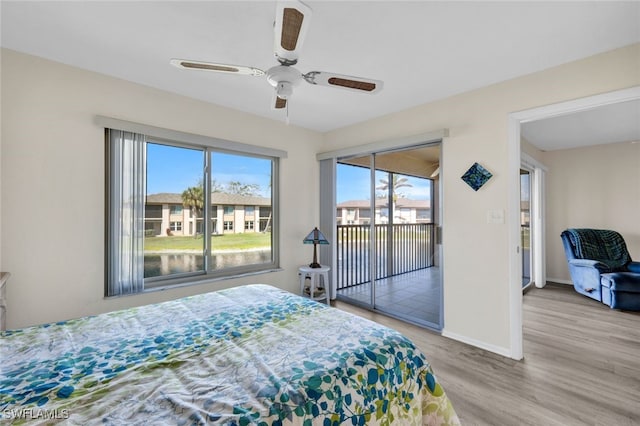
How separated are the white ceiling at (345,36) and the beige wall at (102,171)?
182 millimetres

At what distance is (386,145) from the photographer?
10.9 feet

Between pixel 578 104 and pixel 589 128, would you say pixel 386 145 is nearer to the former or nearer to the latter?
pixel 578 104

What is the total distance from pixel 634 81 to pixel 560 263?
4128mm

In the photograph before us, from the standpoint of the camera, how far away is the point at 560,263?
4977 millimetres

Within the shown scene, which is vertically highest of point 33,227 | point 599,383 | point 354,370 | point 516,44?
point 516,44

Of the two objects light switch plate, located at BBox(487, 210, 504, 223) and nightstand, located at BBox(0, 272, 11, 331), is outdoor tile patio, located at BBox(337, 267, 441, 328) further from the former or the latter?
nightstand, located at BBox(0, 272, 11, 331)

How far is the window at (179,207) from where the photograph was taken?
8.11 ft

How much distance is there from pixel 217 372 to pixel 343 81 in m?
1.65

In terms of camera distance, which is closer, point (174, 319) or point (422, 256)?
point (174, 319)

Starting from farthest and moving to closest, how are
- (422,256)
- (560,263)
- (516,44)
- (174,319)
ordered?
(560,263) → (422,256) → (516,44) → (174,319)

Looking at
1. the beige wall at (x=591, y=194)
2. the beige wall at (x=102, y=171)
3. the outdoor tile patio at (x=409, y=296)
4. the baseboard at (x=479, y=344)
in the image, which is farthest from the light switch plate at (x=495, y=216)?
the beige wall at (x=591, y=194)

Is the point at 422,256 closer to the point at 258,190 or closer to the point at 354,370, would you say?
the point at 258,190

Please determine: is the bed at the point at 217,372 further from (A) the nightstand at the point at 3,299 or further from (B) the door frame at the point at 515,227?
(B) the door frame at the point at 515,227

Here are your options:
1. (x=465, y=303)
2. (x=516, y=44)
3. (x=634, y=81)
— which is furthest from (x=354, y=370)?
(x=634, y=81)
